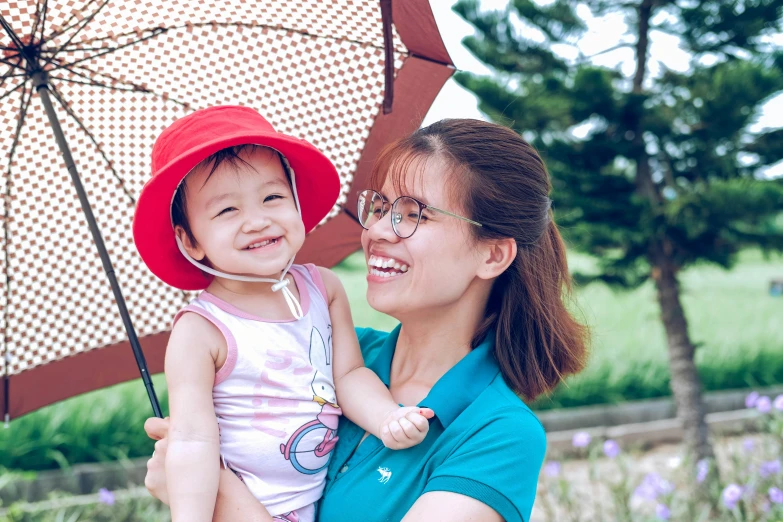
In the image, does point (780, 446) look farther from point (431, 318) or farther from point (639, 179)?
point (431, 318)

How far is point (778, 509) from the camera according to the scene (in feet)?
11.7

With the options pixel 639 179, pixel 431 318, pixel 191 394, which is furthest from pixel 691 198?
pixel 191 394

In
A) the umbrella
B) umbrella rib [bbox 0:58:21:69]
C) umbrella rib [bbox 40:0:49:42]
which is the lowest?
the umbrella

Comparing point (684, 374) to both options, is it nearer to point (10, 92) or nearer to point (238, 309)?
point (238, 309)

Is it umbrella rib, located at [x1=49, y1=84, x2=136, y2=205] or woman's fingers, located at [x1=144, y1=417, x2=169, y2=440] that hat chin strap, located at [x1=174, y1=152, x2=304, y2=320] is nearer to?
woman's fingers, located at [x1=144, y1=417, x2=169, y2=440]

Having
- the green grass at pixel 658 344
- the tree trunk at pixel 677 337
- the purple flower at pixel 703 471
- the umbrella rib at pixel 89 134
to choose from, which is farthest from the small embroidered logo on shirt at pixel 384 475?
the green grass at pixel 658 344

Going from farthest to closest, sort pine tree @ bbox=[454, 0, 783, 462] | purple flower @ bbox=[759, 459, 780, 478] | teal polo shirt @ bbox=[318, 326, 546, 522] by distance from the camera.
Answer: pine tree @ bbox=[454, 0, 783, 462] → purple flower @ bbox=[759, 459, 780, 478] → teal polo shirt @ bbox=[318, 326, 546, 522]

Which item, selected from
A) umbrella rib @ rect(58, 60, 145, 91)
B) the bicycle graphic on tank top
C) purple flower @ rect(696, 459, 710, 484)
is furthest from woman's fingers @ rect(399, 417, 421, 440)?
purple flower @ rect(696, 459, 710, 484)

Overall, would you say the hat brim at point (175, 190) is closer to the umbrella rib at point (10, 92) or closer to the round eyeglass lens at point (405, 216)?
the round eyeglass lens at point (405, 216)

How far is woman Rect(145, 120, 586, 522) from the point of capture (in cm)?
159

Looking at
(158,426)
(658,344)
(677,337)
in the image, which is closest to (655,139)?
(677,337)

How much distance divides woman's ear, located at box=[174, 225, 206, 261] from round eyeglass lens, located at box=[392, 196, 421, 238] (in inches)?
17.1

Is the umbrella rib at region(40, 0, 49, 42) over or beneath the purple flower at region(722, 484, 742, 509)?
over

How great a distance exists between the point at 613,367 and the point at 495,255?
5265mm
